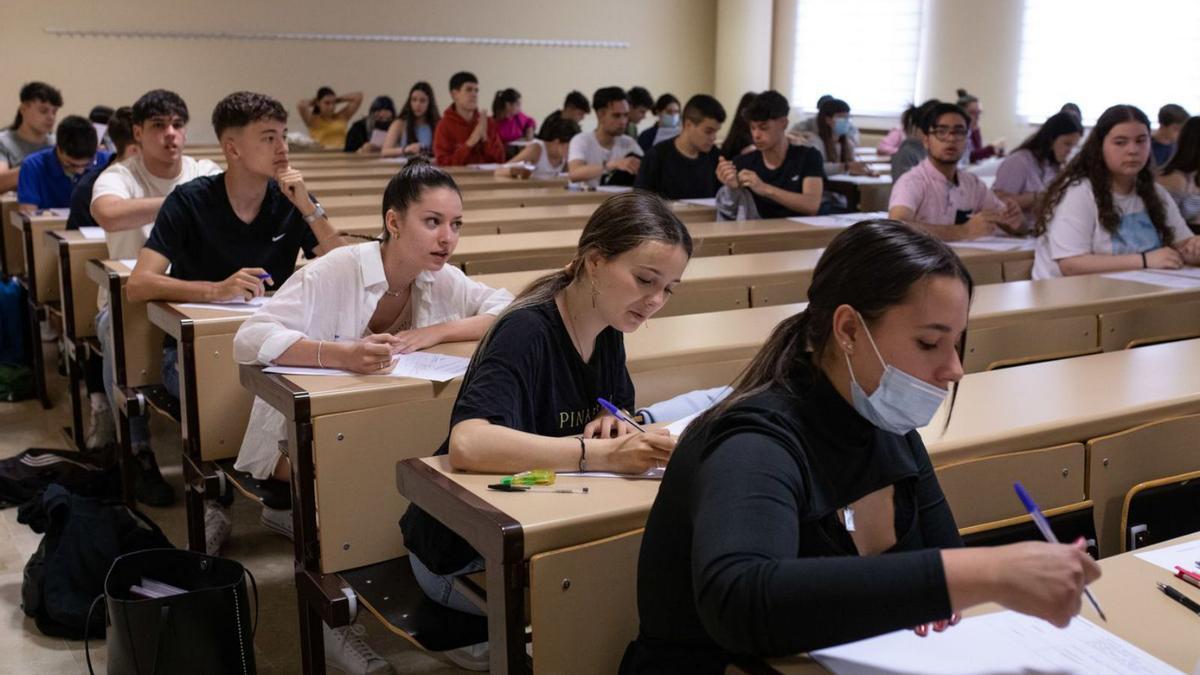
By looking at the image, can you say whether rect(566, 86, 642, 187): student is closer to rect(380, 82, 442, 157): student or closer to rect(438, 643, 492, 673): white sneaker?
rect(380, 82, 442, 157): student

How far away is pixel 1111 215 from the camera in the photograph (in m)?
3.70

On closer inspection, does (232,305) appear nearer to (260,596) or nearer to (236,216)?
(236,216)

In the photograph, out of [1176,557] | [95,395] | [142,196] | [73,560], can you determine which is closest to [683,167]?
[142,196]

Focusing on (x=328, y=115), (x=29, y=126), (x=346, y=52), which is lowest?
(x=29, y=126)

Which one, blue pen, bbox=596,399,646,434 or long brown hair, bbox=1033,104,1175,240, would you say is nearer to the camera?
blue pen, bbox=596,399,646,434

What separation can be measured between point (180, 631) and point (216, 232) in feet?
4.40

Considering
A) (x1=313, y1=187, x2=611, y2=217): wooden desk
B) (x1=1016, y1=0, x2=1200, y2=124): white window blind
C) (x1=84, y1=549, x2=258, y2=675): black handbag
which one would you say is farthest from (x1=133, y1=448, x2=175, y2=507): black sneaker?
(x1=1016, y1=0, x2=1200, y2=124): white window blind

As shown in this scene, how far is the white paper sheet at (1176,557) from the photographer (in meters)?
1.48

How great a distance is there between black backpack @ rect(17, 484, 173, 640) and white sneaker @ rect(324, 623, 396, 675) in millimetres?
607

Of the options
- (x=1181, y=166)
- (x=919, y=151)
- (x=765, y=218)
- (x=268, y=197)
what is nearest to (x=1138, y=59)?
(x=919, y=151)

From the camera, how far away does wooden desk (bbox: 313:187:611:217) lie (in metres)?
4.96

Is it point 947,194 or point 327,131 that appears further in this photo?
point 327,131

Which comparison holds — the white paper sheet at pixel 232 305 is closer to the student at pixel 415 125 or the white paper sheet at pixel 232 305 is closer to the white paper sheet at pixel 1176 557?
the white paper sheet at pixel 1176 557

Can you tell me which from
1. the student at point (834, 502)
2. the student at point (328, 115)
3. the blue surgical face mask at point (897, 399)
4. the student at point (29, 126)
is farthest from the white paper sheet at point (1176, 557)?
the student at point (328, 115)
